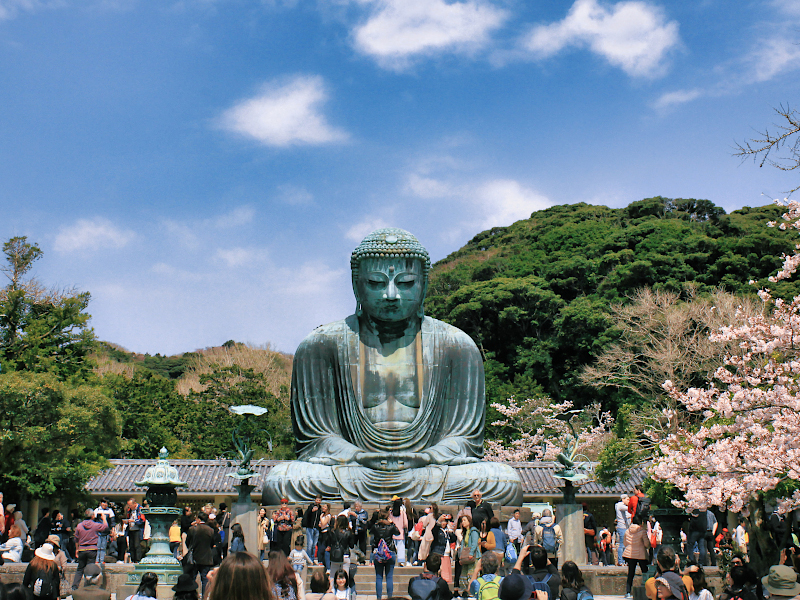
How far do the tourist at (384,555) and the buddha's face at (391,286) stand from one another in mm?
4487

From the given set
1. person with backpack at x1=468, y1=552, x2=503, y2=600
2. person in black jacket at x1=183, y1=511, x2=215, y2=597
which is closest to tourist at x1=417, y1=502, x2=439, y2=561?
person in black jacket at x1=183, y1=511, x2=215, y2=597

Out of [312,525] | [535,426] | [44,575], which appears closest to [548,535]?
[312,525]

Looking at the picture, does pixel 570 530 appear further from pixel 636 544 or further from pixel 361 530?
pixel 361 530

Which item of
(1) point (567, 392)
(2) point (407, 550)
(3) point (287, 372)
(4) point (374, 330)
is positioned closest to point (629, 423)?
(4) point (374, 330)

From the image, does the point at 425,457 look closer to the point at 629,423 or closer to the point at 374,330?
the point at 374,330

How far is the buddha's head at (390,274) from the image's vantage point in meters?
14.4

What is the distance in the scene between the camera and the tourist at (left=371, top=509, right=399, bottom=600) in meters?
9.33

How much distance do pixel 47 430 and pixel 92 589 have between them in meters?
12.3

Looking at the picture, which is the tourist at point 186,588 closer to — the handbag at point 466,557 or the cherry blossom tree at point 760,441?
the handbag at point 466,557

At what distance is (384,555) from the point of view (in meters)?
9.23

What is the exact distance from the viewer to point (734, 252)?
1455 inches

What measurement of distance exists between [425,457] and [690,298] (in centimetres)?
2320

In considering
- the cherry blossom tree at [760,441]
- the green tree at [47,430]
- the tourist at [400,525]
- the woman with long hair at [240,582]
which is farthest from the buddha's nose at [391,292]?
the woman with long hair at [240,582]

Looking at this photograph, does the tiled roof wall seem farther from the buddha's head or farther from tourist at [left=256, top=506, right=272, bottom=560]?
tourist at [left=256, top=506, right=272, bottom=560]
